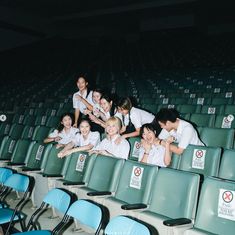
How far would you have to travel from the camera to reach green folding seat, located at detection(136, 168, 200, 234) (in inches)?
69.1

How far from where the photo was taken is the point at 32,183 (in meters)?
2.93

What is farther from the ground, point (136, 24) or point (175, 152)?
point (136, 24)

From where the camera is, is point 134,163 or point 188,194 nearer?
point 188,194

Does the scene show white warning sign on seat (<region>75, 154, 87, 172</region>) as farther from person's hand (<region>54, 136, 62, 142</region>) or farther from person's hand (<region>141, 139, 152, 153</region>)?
person's hand (<region>54, 136, 62, 142</region>)

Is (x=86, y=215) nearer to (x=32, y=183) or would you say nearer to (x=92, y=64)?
(x=32, y=183)

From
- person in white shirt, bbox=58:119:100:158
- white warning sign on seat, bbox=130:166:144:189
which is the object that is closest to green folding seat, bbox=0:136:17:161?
person in white shirt, bbox=58:119:100:158

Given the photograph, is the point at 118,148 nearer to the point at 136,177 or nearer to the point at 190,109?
the point at 136,177

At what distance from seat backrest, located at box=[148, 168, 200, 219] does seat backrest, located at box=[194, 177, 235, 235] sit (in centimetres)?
9

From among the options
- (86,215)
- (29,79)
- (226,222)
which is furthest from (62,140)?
(29,79)

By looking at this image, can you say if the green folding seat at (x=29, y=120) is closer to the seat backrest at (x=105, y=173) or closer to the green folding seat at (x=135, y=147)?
the green folding seat at (x=135, y=147)

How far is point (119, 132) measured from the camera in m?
2.93

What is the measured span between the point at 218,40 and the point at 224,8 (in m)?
1.24

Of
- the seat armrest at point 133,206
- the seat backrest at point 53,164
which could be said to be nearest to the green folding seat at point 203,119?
the seat backrest at point 53,164

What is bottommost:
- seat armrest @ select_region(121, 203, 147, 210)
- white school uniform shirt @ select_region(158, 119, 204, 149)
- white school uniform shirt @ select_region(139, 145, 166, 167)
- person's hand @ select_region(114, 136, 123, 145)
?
seat armrest @ select_region(121, 203, 147, 210)
